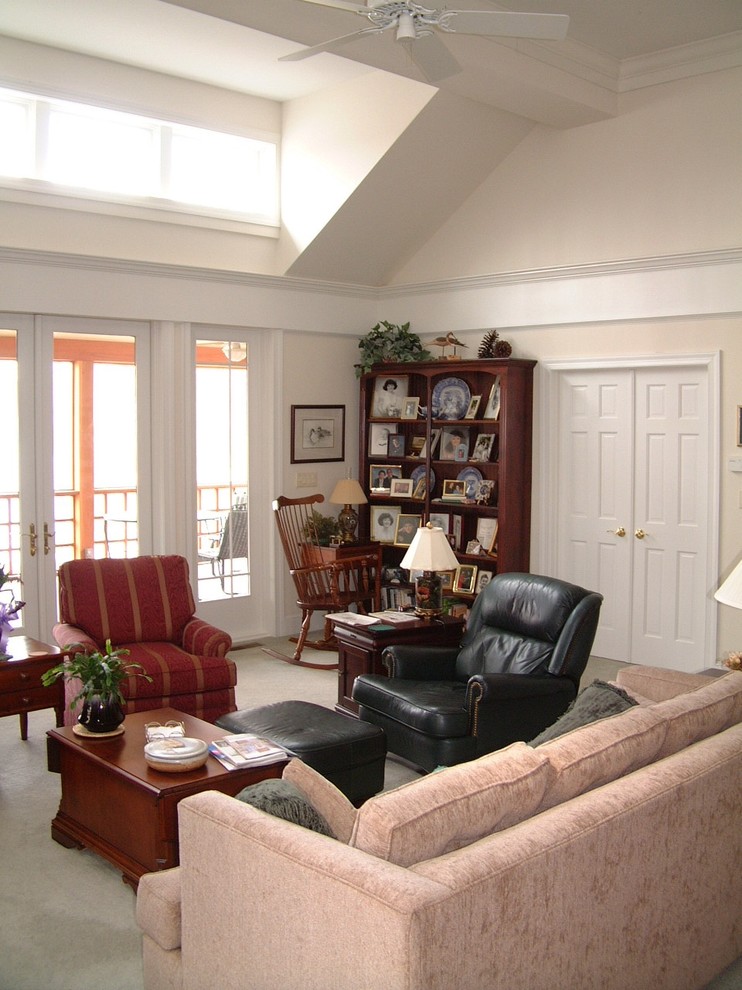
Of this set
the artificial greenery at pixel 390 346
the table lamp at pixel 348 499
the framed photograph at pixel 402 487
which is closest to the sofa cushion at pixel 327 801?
the table lamp at pixel 348 499

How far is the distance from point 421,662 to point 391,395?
127 inches

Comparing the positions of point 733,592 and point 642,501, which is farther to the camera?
point 642,501

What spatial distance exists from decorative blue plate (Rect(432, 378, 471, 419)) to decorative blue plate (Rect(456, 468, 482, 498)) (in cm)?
41

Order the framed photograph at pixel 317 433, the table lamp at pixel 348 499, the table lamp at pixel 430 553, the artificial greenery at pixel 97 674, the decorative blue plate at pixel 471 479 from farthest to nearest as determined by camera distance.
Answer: the framed photograph at pixel 317 433 < the table lamp at pixel 348 499 < the decorative blue plate at pixel 471 479 < the table lamp at pixel 430 553 < the artificial greenery at pixel 97 674

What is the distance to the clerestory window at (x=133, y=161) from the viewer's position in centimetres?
617

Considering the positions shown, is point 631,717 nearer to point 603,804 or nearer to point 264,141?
point 603,804

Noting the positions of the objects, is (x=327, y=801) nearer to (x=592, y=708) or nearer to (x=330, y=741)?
(x=592, y=708)

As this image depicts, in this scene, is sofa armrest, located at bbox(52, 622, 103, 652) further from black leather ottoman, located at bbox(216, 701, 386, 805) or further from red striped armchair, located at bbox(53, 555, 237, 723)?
black leather ottoman, located at bbox(216, 701, 386, 805)

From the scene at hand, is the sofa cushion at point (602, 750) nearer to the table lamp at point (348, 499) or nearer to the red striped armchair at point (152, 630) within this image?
the red striped armchair at point (152, 630)

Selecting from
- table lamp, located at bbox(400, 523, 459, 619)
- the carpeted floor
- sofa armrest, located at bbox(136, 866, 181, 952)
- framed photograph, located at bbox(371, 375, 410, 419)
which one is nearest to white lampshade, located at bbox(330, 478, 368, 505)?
framed photograph, located at bbox(371, 375, 410, 419)

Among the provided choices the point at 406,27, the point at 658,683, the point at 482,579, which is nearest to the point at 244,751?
the point at 658,683

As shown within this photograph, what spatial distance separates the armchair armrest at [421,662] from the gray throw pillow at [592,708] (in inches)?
67.6

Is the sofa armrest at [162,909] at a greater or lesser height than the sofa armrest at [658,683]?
lesser

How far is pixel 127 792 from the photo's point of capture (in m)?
3.58
